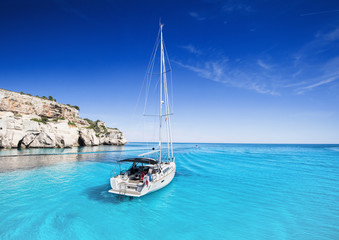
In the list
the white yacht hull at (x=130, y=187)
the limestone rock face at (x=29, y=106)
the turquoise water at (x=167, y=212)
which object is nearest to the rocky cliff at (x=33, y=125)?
the limestone rock face at (x=29, y=106)

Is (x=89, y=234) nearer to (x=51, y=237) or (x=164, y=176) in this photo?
(x=51, y=237)

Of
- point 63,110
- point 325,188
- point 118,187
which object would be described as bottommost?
point 325,188

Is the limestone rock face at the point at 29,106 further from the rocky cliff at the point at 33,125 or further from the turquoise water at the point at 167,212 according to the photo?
the turquoise water at the point at 167,212

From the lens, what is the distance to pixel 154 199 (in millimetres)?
12422

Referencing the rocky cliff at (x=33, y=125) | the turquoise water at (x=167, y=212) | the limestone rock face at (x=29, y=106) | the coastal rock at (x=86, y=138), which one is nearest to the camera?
the turquoise water at (x=167, y=212)

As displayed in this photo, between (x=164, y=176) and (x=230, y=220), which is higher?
(x=164, y=176)

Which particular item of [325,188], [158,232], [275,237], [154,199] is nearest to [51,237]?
[158,232]

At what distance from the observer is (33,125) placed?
4712 cm

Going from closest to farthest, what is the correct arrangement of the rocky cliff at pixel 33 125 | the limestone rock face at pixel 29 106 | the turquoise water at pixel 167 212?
the turquoise water at pixel 167 212, the rocky cliff at pixel 33 125, the limestone rock face at pixel 29 106

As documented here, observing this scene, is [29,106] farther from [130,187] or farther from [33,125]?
[130,187]

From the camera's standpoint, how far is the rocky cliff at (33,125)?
43062 millimetres

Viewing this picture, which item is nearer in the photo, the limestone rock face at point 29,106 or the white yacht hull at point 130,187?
the white yacht hull at point 130,187

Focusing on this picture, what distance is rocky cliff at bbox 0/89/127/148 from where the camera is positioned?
43062 mm

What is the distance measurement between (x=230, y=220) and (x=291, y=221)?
393 centimetres
